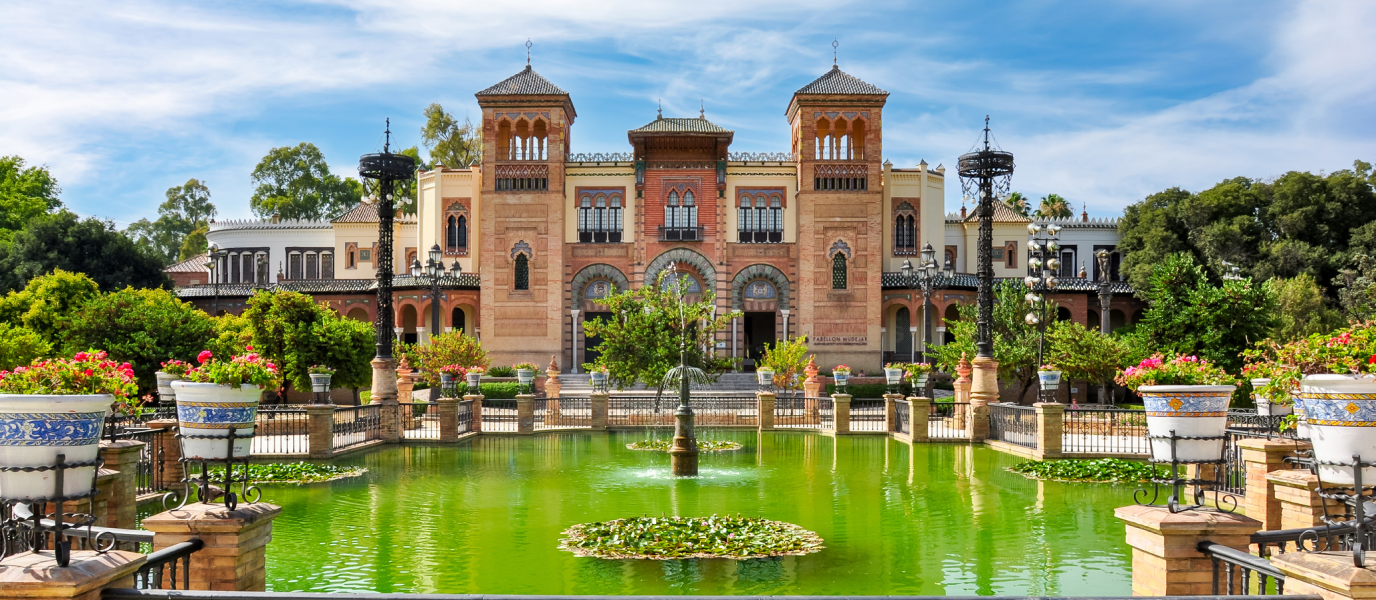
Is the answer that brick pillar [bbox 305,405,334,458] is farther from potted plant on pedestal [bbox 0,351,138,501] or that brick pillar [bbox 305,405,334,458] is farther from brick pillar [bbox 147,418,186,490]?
potted plant on pedestal [bbox 0,351,138,501]

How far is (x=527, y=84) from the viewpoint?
41.3 m

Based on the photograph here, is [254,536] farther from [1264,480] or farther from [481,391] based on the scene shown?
[481,391]

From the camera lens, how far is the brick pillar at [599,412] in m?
23.4

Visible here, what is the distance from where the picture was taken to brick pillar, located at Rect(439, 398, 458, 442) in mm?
19969

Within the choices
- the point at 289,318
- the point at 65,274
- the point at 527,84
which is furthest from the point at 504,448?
the point at 527,84

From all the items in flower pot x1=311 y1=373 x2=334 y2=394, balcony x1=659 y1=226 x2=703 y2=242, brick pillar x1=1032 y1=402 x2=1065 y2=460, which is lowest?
brick pillar x1=1032 y1=402 x2=1065 y2=460

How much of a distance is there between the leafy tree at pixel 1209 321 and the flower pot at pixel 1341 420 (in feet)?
83.1

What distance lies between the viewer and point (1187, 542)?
529 centimetres

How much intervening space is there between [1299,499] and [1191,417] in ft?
11.0

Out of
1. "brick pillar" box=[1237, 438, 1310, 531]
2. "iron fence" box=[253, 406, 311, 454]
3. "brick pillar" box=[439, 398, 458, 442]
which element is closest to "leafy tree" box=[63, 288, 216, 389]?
"iron fence" box=[253, 406, 311, 454]

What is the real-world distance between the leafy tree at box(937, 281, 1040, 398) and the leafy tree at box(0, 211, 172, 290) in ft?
108

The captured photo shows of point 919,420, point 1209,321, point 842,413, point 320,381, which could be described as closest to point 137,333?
point 320,381

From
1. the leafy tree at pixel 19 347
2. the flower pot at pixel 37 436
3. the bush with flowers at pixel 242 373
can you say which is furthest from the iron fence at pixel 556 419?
the flower pot at pixel 37 436

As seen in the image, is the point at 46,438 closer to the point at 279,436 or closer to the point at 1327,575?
the point at 1327,575
